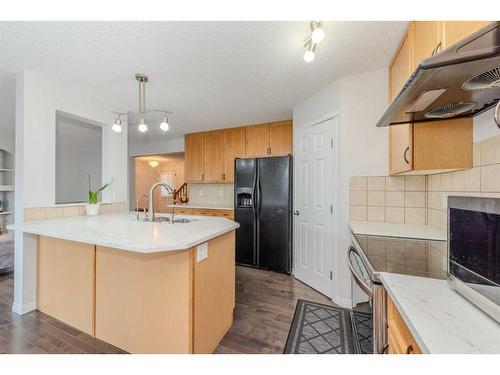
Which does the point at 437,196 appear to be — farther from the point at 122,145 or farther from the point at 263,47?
the point at 122,145

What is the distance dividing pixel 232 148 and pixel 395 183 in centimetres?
254

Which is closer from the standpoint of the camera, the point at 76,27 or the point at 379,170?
the point at 76,27

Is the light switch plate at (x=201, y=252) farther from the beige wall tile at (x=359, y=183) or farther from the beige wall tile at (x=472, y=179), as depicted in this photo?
the beige wall tile at (x=472, y=179)

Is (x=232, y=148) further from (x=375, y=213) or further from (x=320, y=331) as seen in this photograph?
(x=320, y=331)

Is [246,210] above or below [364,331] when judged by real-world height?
above

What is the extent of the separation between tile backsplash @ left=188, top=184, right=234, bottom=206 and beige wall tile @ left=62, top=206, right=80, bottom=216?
2.30m

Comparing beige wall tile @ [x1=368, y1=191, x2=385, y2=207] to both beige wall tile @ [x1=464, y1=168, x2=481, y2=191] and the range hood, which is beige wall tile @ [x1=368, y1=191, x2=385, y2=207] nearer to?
beige wall tile @ [x1=464, y1=168, x2=481, y2=191]

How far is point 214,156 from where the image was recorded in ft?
13.0

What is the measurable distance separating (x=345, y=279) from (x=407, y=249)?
1027mm

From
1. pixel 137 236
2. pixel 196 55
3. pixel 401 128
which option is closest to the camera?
pixel 137 236

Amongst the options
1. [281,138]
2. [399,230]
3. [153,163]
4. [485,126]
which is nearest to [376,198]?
[399,230]
